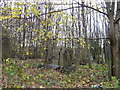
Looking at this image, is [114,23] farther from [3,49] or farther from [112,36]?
[3,49]

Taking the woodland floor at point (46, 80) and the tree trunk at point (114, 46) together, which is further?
the tree trunk at point (114, 46)

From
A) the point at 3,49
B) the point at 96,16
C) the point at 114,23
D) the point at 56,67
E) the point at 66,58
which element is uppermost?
the point at 96,16

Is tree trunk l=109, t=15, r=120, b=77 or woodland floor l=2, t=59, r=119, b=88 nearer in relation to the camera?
woodland floor l=2, t=59, r=119, b=88

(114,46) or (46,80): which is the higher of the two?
(114,46)

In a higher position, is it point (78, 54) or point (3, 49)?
point (3, 49)

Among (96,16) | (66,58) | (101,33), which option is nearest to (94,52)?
(101,33)

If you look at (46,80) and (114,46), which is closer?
(46,80)

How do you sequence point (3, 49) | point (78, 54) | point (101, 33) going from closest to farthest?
point (3, 49), point (78, 54), point (101, 33)

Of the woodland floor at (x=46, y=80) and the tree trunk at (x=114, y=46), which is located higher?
the tree trunk at (x=114, y=46)

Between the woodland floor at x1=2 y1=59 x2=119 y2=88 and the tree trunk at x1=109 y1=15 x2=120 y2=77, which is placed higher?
the tree trunk at x1=109 y1=15 x2=120 y2=77

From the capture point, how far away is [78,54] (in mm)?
18328

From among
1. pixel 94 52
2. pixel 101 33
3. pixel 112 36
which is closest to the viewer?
pixel 112 36

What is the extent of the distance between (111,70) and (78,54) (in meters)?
9.76

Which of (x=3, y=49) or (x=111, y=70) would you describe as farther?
(x=3, y=49)
